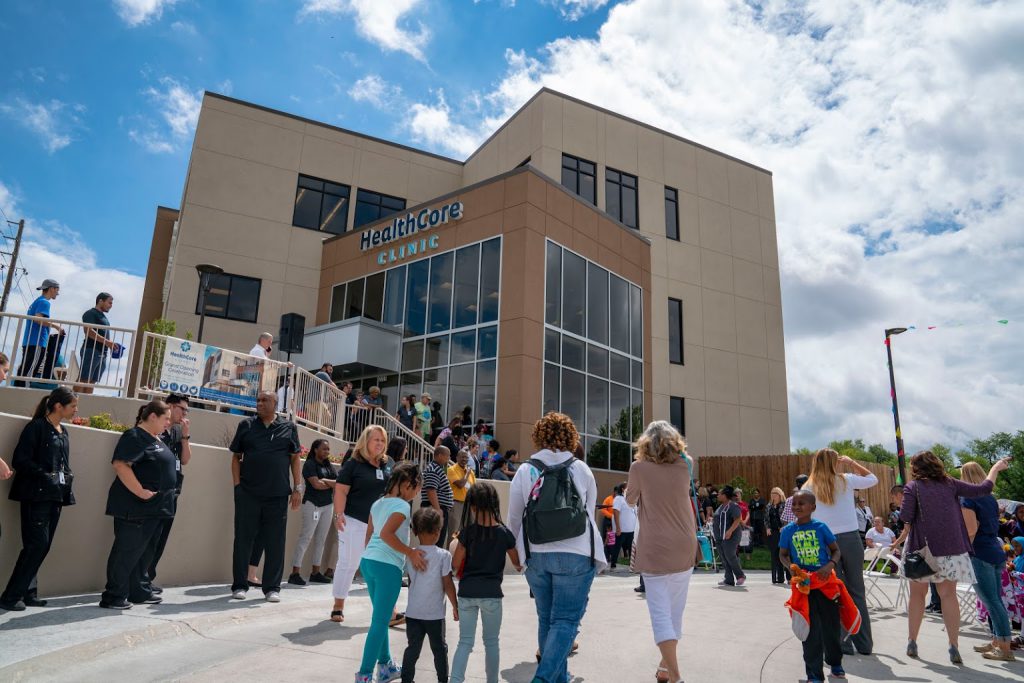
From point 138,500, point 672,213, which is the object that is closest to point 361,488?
point 138,500

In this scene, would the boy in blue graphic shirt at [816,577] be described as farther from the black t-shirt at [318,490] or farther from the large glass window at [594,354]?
the large glass window at [594,354]

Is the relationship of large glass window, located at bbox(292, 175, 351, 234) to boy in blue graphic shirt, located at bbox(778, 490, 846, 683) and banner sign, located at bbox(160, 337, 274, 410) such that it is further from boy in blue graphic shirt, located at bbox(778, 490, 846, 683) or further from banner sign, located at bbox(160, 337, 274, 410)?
boy in blue graphic shirt, located at bbox(778, 490, 846, 683)

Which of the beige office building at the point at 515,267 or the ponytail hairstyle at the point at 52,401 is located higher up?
the beige office building at the point at 515,267

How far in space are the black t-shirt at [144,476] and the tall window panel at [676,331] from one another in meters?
22.1

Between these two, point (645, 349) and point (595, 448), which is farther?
point (645, 349)

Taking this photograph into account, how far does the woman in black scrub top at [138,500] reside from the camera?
604cm

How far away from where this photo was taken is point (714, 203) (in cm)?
2942

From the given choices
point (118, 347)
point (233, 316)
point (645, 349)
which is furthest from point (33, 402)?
point (645, 349)

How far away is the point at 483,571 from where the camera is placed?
4.44 m

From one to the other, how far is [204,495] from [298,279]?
17777 mm

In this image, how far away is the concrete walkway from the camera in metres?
4.58

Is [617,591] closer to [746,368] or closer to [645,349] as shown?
[645,349]

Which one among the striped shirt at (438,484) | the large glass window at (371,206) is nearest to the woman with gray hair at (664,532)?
the striped shirt at (438,484)

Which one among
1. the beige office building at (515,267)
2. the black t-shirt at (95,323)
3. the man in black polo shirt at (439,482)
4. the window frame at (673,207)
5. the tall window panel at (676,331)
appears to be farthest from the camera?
the window frame at (673,207)
